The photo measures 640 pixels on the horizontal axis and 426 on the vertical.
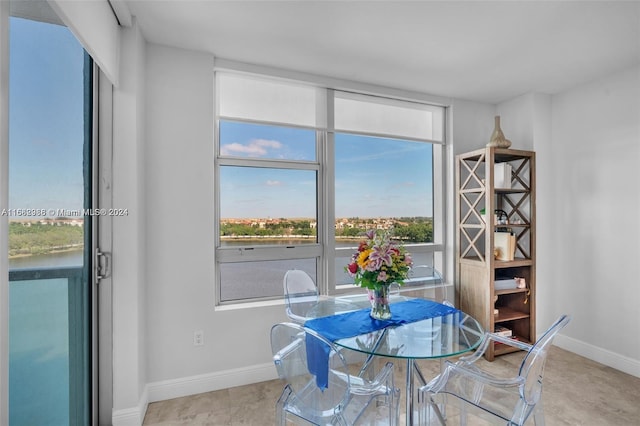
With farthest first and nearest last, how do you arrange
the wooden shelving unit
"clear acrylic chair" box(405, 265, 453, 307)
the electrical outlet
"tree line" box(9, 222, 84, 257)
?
the wooden shelving unit → "clear acrylic chair" box(405, 265, 453, 307) → the electrical outlet → "tree line" box(9, 222, 84, 257)

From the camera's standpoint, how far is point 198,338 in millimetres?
2494

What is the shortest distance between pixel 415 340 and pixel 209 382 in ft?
5.56

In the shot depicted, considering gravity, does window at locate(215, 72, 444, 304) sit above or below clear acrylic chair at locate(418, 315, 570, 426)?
above

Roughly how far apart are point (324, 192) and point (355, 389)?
1.76m

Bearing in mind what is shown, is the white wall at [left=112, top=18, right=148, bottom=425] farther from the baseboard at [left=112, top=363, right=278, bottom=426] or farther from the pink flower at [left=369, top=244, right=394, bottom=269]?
the pink flower at [left=369, top=244, right=394, bottom=269]

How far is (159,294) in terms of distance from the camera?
2.41m

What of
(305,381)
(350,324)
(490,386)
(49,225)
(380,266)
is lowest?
(490,386)

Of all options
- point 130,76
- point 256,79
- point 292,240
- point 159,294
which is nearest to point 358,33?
point 256,79

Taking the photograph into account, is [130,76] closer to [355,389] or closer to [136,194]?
[136,194]

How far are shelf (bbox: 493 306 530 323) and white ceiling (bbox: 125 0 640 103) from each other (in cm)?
225

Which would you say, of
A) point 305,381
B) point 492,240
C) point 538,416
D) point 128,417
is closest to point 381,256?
point 305,381

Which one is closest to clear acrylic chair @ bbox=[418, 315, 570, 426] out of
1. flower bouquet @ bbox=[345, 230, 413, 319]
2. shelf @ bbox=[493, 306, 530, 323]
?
flower bouquet @ bbox=[345, 230, 413, 319]

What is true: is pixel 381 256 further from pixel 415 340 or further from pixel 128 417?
pixel 128 417

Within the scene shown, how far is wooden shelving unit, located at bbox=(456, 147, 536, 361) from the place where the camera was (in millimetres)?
3025
